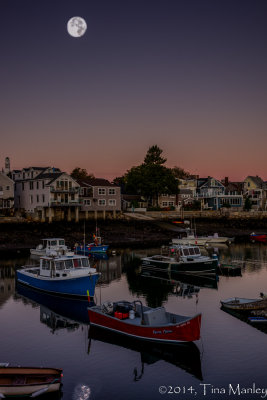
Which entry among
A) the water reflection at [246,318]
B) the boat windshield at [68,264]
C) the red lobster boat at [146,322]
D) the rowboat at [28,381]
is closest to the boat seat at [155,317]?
the red lobster boat at [146,322]

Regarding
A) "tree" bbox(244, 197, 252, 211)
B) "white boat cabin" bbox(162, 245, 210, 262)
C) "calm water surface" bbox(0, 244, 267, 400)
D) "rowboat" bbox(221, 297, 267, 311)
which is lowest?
"calm water surface" bbox(0, 244, 267, 400)

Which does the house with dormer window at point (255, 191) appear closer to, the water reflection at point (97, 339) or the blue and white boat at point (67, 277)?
the blue and white boat at point (67, 277)

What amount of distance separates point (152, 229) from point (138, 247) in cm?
1706

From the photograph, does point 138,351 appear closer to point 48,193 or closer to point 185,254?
point 185,254

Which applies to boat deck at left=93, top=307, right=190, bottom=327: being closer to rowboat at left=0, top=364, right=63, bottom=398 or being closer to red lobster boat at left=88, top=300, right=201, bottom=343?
red lobster boat at left=88, top=300, right=201, bottom=343

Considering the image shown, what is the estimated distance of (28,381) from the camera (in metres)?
15.6

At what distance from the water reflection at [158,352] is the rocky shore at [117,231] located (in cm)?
4248

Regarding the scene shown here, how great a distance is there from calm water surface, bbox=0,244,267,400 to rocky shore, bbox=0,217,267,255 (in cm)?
3204

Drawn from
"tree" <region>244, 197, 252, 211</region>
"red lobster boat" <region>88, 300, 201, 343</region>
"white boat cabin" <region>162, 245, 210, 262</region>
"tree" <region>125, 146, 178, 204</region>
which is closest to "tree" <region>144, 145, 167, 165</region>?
"tree" <region>125, 146, 178, 204</region>

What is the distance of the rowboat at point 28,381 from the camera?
15281 mm

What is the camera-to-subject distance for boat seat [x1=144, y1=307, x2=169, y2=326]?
2177 centimetres

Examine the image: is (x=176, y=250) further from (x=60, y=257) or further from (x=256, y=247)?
(x=256, y=247)

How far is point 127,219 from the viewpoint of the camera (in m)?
90.2

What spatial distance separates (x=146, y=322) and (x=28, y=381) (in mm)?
8000
